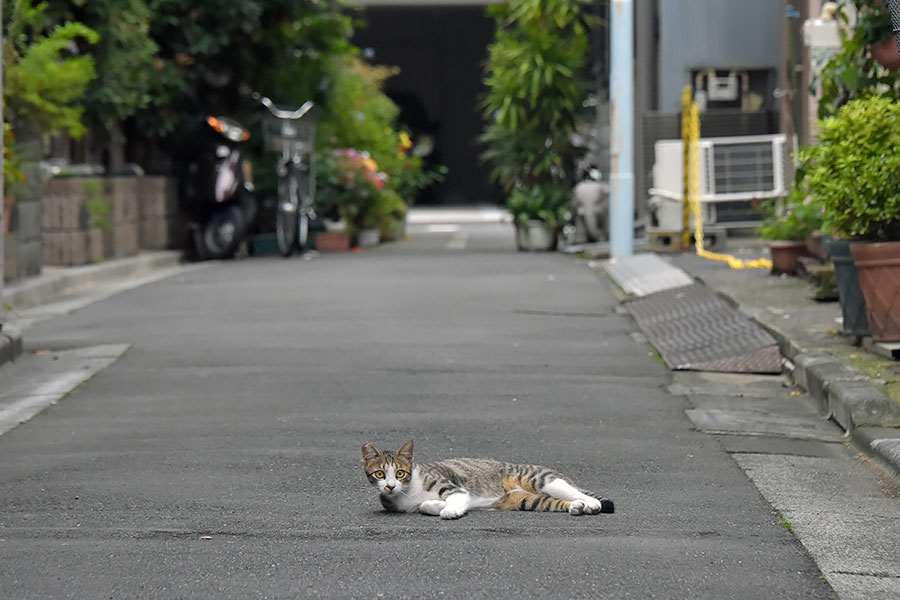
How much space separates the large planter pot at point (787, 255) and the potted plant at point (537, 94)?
7289 mm

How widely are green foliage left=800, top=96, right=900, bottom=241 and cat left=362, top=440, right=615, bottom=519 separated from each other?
371 centimetres

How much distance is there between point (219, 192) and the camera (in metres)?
18.4

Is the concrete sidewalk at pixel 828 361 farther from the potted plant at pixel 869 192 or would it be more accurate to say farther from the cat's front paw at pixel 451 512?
the cat's front paw at pixel 451 512

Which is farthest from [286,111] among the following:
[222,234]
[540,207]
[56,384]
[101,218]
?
[56,384]

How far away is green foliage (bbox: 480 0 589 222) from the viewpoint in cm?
2072

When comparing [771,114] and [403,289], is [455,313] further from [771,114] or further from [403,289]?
[771,114]

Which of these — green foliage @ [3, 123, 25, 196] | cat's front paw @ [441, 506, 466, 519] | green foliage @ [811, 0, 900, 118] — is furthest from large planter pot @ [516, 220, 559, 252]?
cat's front paw @ [441, 506, 466, 519]

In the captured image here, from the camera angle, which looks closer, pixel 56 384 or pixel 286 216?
pixel 56 384

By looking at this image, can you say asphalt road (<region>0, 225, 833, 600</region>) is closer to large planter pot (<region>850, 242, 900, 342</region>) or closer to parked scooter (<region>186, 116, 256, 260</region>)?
large planter pot (<region>850, 242, 900, 342</region>)

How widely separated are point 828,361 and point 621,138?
31.0 feet

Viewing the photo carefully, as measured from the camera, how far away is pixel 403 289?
13797 millimetres

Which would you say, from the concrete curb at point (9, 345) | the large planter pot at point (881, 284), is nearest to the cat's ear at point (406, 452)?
the large planter pot at point (881, 284)

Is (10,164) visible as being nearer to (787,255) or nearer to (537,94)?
(787,255)

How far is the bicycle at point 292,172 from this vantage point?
60.8 feet
